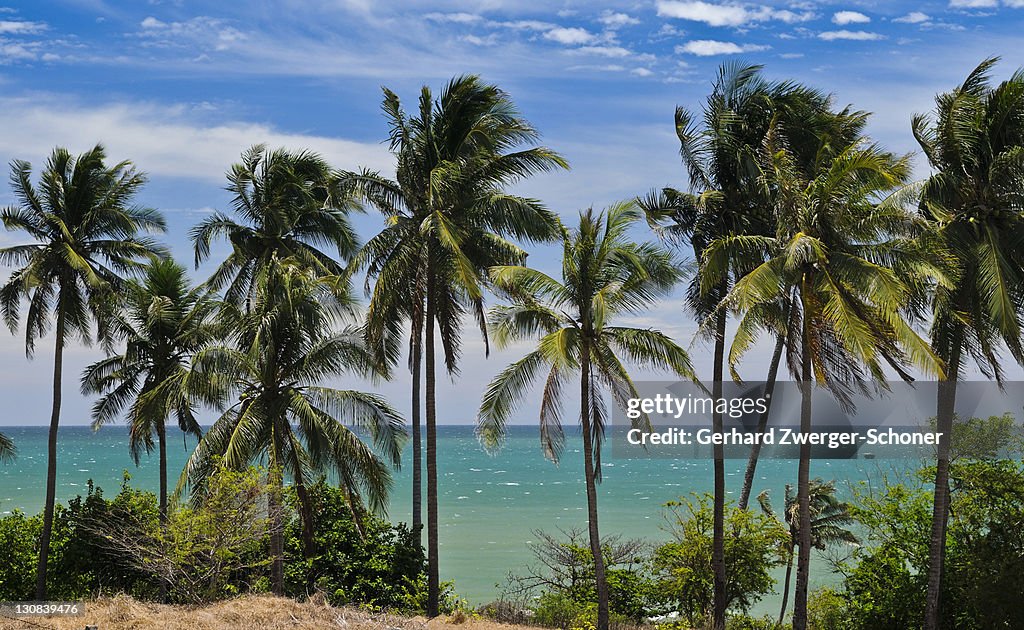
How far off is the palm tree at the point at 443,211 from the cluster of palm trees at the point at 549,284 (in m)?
0.05

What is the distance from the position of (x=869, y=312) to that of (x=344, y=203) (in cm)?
1236

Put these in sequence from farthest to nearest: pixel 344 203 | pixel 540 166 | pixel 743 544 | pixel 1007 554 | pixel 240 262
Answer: pixel 240 262, pixel 344 203, pixel 743 544, pixel 540 166, pixel 1007 554

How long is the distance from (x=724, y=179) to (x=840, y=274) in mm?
4644

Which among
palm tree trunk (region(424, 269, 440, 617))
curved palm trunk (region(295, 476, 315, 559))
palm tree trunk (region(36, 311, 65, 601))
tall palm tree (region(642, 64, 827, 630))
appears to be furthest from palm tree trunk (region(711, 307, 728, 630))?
palm tree trunk (region(36, 311, 65, 601))

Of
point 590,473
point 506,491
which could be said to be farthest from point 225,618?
point 506,491

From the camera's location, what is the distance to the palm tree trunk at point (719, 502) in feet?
63.0

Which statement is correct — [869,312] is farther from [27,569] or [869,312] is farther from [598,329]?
[27,569]

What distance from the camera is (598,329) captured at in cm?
1659

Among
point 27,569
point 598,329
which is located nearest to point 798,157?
point 598,329

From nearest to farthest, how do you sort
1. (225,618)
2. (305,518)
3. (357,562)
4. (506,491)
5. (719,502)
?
1. (225,618)
2. (719,502)
3. (305,518)
4. (357,562)
5. (506,491)

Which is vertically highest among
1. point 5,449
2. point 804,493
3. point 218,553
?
point 5,449

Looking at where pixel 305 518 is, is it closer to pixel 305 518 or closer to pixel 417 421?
pixel 305 518

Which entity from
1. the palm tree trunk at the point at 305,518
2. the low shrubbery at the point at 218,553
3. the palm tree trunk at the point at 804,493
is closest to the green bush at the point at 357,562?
the low shrubbery at the point at 218,553

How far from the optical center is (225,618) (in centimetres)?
1511
